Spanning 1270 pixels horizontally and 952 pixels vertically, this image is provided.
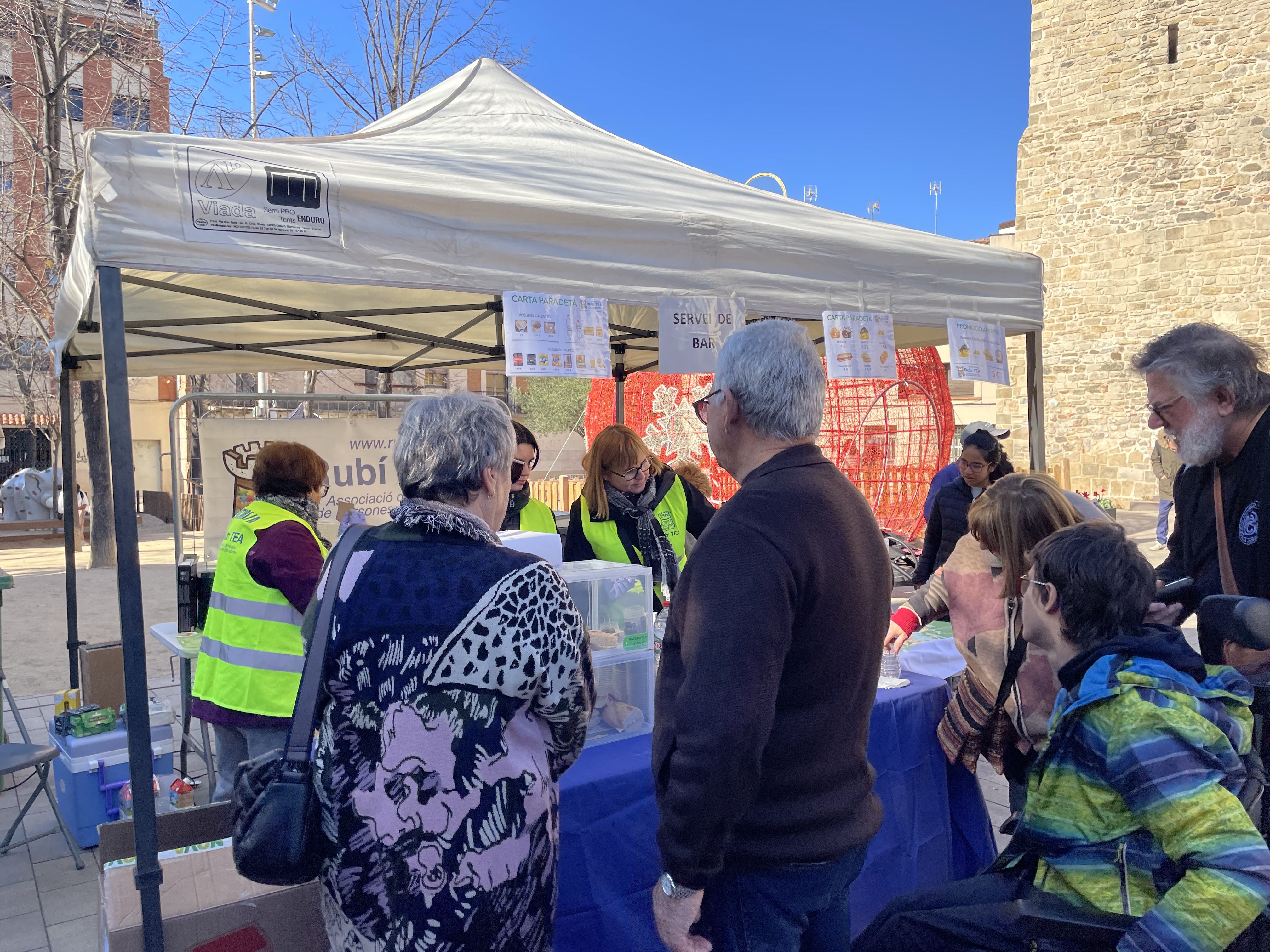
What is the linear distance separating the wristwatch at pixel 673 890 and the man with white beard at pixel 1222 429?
5.03 feet

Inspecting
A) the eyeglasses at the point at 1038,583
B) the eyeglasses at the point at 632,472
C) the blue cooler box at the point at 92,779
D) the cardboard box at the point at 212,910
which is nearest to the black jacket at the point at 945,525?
the eyeglasses at the point at 632,472

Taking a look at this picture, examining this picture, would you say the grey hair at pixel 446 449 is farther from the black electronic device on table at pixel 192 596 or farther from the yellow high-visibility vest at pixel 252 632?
the black electronic device on table at pixel 192 596

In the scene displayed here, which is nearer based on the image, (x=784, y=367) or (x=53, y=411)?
(x=784, y=367)

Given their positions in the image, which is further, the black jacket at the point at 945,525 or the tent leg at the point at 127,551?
the black jacket at the point at 945,525

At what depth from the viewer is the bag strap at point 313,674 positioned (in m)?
1.39

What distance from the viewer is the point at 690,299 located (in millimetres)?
2951

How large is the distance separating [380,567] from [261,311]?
3262 mm

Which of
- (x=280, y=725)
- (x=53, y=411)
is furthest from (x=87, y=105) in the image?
(x=280, y=725)

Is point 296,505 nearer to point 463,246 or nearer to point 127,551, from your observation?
point 127,551

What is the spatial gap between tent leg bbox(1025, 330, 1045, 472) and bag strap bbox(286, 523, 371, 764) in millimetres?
3476

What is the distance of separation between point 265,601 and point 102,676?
2094mm

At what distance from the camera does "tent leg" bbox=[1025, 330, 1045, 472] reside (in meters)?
4.00

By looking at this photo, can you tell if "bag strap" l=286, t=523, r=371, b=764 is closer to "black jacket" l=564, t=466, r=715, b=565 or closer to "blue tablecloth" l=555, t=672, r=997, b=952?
"blue tablecloth" l=555, t=672, r=997, b=952

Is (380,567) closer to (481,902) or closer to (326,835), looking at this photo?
(326,835)
